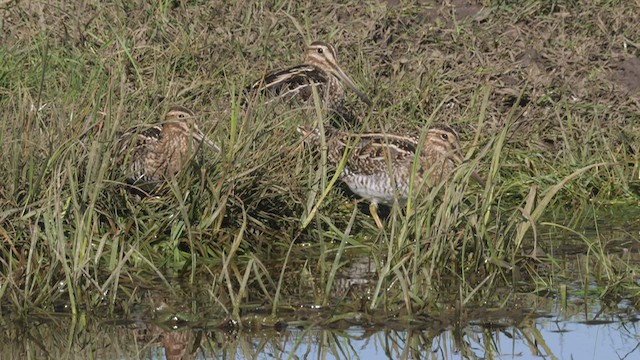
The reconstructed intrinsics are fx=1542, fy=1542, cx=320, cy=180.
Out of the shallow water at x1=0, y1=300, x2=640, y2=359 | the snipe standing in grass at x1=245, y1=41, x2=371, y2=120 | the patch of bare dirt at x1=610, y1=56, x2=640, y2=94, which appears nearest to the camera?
the shallow water at x1=0, y1=300, x2=640, y2=359

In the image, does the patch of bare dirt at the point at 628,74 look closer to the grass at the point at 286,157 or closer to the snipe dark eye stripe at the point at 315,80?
the grass at the point at 286,157

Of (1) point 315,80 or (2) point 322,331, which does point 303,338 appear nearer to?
(2) point 322,331

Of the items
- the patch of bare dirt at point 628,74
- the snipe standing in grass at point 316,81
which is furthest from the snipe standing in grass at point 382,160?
the patch of bare dirt at point 628,74

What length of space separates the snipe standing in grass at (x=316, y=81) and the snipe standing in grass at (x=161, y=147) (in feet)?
4.12

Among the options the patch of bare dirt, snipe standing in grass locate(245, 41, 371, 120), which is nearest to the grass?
the patch of bare dirt

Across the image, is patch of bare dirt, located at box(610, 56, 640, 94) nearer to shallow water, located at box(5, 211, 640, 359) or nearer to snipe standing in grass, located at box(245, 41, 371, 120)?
snipe standing in grass, located at box(245, 41, 371, 120)

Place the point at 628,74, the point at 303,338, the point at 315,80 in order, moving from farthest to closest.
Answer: the point at 628,74 < the point at 315,80 < the point at 303,338

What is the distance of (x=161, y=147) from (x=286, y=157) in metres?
0.76

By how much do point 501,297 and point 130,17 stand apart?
4.65 m

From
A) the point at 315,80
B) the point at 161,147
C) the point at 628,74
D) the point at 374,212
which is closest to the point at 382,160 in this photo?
the point at 374,212

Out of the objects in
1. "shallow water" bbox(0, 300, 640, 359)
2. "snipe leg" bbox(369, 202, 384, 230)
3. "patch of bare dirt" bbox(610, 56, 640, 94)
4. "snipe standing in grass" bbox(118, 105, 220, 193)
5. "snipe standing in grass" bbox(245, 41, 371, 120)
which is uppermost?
"patch of bare dirt" bbox(610, 56, 640, 94)

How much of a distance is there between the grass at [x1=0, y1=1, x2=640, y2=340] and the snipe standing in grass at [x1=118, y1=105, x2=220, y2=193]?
124mm

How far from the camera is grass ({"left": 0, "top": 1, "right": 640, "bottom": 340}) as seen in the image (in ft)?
22.3

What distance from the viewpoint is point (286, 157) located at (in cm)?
817
